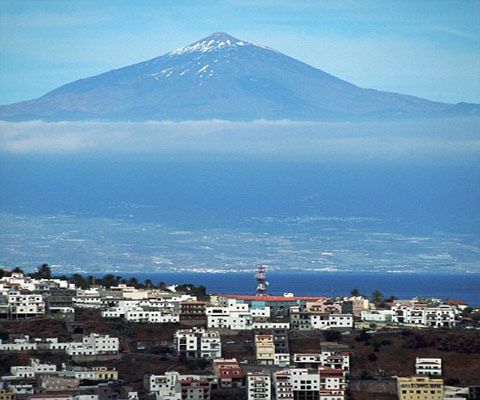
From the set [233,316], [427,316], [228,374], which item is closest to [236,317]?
[233,316]

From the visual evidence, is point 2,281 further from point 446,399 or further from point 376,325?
point 446,399

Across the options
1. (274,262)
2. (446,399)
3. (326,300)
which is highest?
(274,262)

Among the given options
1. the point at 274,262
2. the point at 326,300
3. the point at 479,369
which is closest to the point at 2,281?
the point at 326,300

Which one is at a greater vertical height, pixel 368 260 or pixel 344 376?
pixel 368 260

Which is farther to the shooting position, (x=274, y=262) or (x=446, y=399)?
(x=274, y=262)

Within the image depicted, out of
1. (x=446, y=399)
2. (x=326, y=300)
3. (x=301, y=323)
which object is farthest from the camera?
(x=326, y=300)

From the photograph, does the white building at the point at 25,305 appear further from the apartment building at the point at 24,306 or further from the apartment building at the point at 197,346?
the apartment building at the point at 197,346

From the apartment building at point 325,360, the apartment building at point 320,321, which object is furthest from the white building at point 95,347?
the apartment building at point 320,321
